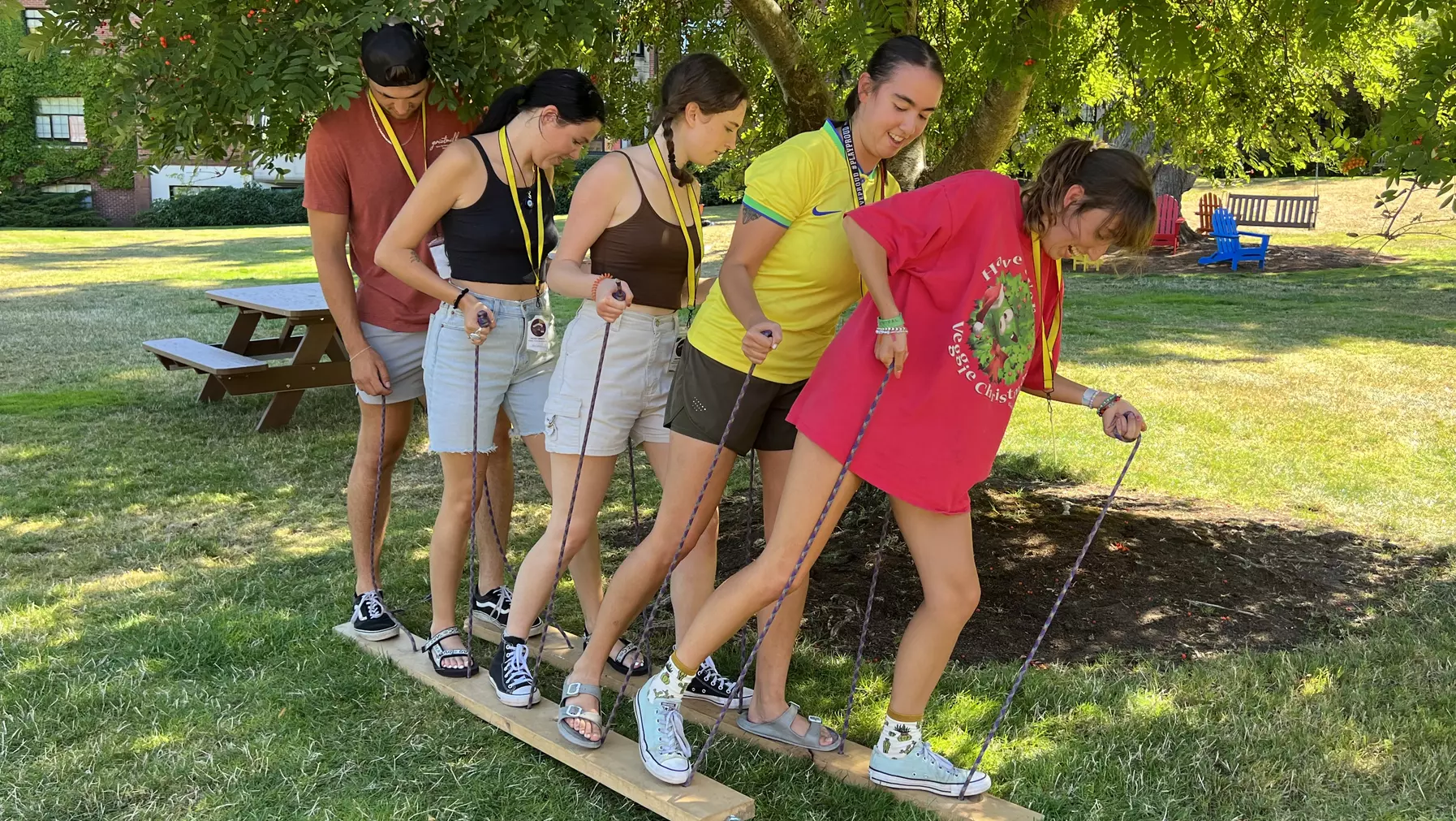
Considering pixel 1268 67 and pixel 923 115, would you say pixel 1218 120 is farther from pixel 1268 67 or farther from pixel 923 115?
pixel 923 115

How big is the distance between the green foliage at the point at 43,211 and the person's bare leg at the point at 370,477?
118ft


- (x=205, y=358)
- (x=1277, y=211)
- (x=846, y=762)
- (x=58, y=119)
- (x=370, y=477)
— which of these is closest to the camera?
(x=846, y=762)

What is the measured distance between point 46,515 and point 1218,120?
21.4 ft

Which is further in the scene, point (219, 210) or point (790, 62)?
point (219, 210)

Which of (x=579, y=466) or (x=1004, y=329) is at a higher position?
(x=1004, y=329)

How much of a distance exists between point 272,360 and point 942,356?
26.2 ft

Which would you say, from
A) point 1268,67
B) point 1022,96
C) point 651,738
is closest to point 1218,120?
point 1268,67

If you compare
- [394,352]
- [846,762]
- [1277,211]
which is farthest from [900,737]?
[1277,211]

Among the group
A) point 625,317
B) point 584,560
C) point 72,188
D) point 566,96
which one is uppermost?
point 566,96

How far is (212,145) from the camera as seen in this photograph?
423 cm

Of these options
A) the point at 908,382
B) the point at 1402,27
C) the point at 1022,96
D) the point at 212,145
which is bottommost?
the point at 908,382

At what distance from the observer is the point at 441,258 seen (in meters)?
3.97

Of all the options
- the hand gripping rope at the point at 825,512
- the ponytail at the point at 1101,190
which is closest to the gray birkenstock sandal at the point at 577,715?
the hand gripping rope at the point at 825,512

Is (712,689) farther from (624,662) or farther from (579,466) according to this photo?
(579,466)
